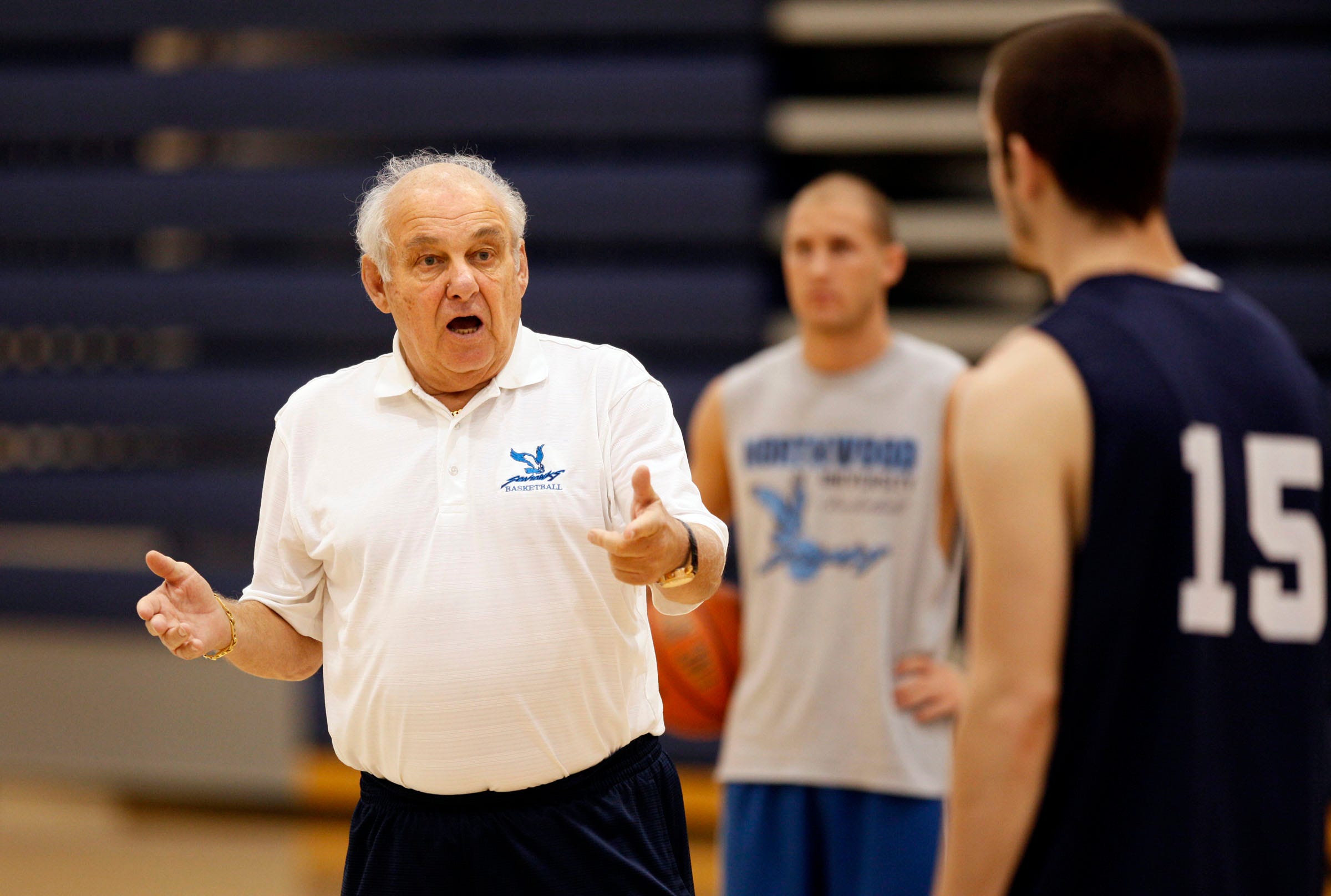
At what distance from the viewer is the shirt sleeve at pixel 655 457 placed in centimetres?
206

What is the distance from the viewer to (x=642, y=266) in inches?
217

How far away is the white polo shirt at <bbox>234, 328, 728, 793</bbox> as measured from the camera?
204cm

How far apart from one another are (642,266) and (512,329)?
336 centimetres

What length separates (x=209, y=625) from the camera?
204 cm

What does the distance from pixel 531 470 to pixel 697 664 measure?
141cm

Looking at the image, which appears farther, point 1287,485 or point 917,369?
point 917,369

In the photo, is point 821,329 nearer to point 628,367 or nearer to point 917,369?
point 917,369

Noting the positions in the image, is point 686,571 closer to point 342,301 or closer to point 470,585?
point 470,585

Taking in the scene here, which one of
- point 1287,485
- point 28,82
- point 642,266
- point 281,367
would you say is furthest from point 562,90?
point 1287,485

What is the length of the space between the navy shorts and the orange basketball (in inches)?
47.7

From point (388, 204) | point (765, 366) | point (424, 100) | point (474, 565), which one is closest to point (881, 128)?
point (424, 100)

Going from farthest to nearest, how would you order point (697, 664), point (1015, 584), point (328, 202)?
point (328, 202) → point (697, 664) → point (1015, 584)

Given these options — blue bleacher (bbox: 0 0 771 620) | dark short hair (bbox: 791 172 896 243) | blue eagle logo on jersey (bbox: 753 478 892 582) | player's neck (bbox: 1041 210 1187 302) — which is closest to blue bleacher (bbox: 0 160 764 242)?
blue bleacher (bbox: 0 0 771 620)

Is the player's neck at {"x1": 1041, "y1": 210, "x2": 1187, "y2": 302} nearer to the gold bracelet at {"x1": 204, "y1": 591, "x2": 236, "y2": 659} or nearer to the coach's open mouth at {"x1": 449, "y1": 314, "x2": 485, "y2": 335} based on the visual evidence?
the coach's open mouth at {"x1": 449, "y1": 314, "x2": 485, "y2": 335}
